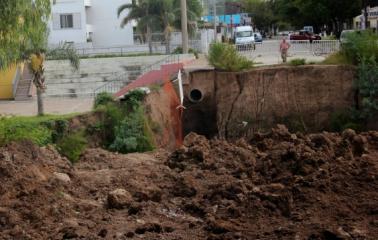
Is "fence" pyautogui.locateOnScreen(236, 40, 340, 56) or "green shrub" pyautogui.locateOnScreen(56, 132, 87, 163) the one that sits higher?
"fence" pyautogui.locateOnScreen(236, 40, 340, 56)

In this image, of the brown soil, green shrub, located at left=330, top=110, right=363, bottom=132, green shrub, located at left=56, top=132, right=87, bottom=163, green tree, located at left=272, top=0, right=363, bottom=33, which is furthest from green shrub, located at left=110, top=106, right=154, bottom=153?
green tree, located at left=272, top=0, right=363, bottom=33

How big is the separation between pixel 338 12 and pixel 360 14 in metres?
3.53

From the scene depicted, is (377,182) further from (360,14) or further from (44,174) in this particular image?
(360,14)

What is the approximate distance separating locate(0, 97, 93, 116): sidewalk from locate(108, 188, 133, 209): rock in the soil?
14.0 metres

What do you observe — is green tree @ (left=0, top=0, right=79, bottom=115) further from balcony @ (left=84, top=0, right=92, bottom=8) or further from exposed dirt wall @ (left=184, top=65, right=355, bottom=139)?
balcony @ (left=84, top=0, right=92, bottom=8)

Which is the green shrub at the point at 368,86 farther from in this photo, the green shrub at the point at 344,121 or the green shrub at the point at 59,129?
the green shrub at the point at 59,129

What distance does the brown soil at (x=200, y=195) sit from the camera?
11391 mm

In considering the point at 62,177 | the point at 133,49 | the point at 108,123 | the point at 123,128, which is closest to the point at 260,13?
the point at 133,49

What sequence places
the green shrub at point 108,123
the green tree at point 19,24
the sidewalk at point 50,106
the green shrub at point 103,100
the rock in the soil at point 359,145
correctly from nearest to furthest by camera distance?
the green tree at point 19,24 < the rock in the soil at point 359,145 < the green shrub at point 108,123 < the green shrub at point 103,100 < the sidewalk at point 50,106

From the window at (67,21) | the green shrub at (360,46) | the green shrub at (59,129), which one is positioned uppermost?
the window at (67,21)

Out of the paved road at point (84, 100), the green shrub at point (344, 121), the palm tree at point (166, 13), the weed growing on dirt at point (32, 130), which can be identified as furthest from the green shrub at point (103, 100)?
the palm tree at point (166, 13)

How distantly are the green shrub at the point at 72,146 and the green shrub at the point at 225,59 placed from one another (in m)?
9.16

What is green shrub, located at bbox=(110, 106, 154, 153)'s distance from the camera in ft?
69.5

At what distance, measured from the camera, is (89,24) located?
2340 inches
